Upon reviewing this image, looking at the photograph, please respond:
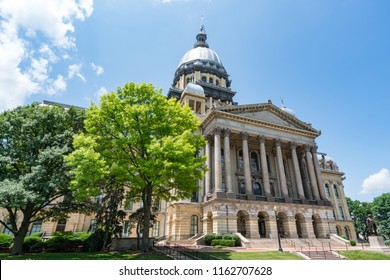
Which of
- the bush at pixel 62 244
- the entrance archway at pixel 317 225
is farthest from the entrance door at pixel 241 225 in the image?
the bush at pixel 62 244

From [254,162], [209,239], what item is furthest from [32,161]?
[254,162]

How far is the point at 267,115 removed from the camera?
38.9 meters

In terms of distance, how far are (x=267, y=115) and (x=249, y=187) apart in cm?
1382

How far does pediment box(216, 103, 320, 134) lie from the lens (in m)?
36.2

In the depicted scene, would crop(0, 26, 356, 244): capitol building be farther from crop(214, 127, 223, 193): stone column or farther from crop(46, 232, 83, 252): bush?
crop(46, 232, 83, 252): bush

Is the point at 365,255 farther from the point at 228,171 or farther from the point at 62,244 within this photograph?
the point at 62,244

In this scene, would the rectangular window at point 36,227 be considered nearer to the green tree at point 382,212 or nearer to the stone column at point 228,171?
the stone column at point 228,171

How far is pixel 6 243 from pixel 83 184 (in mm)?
14670

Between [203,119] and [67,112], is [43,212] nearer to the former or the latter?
[67,112]

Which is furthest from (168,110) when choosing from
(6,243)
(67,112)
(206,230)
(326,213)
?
(326,213)

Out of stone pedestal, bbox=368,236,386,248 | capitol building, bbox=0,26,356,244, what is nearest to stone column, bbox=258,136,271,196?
capitol building, bbox=0,26,356,244

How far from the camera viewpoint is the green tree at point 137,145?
16328 mm
